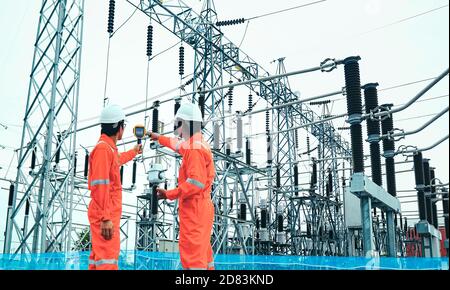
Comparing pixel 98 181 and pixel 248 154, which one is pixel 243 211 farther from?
pixel 98 181

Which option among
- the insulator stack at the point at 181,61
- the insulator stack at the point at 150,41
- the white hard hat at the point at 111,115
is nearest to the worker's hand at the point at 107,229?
the white hard hat at the point at 111,115

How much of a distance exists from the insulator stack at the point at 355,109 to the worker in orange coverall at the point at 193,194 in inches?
48.5

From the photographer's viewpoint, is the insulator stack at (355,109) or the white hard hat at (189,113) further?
the insulator stack at (355,109)

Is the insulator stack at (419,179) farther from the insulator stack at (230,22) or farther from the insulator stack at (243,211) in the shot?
the insulator stack at (230,22)

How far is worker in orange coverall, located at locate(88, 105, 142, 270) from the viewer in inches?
135

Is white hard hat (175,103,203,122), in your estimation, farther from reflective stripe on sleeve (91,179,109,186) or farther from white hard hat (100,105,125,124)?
reflective stripe on sleeve (91,179,109,186)

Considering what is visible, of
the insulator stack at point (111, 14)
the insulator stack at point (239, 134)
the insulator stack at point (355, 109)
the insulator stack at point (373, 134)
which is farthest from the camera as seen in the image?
the insulator stack at point (239, 134)

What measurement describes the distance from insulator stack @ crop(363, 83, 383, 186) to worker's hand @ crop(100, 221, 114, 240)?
2551mm

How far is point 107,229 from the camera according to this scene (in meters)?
3.40

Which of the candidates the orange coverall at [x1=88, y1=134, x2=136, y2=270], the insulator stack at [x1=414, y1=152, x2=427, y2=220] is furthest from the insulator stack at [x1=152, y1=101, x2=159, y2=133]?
the orange coverall at [x1=88, y1=134, x2=136, y2=270]

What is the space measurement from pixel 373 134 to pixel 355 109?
777 mm

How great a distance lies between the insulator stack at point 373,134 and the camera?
4.69 meters

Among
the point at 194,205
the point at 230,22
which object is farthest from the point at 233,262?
the point at 230,22
